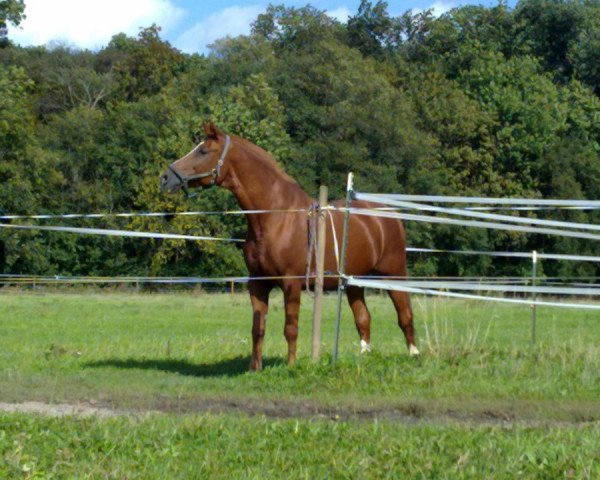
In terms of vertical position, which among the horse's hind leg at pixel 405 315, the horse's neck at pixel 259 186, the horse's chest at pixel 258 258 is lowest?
the horse's hind leg at pixel 405 315

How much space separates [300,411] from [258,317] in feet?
9.39

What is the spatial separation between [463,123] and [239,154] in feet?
163

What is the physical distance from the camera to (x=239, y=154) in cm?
1261

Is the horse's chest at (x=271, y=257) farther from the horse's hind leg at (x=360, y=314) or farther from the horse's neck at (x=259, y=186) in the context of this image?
the horse's hind leg at (x=360, y=314)

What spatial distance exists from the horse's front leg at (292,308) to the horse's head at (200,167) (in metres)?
1.36

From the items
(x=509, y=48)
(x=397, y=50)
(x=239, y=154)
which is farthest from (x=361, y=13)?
(x=239, y=154)

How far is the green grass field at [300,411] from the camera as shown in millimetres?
6965

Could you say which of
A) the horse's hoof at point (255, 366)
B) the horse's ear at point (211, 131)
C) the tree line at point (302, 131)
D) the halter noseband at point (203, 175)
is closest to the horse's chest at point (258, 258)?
the halter noseband at point (203, 175)

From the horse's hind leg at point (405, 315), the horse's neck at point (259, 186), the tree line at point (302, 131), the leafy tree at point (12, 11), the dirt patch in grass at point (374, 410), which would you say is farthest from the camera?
the tree line at point (302, 131)

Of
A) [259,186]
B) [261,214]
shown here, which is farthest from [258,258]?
[259,186]

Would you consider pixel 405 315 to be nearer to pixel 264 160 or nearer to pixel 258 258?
pixel 258 258

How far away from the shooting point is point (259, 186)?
12.5m

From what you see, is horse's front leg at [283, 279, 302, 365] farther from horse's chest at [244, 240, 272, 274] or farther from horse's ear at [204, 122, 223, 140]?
horse's ear at [204, 122, 223, 140]

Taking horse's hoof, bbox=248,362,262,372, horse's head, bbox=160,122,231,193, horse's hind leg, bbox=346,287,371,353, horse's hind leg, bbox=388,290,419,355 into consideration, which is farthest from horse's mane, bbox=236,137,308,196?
horse's hind leg, bbox=388,290,419,355
